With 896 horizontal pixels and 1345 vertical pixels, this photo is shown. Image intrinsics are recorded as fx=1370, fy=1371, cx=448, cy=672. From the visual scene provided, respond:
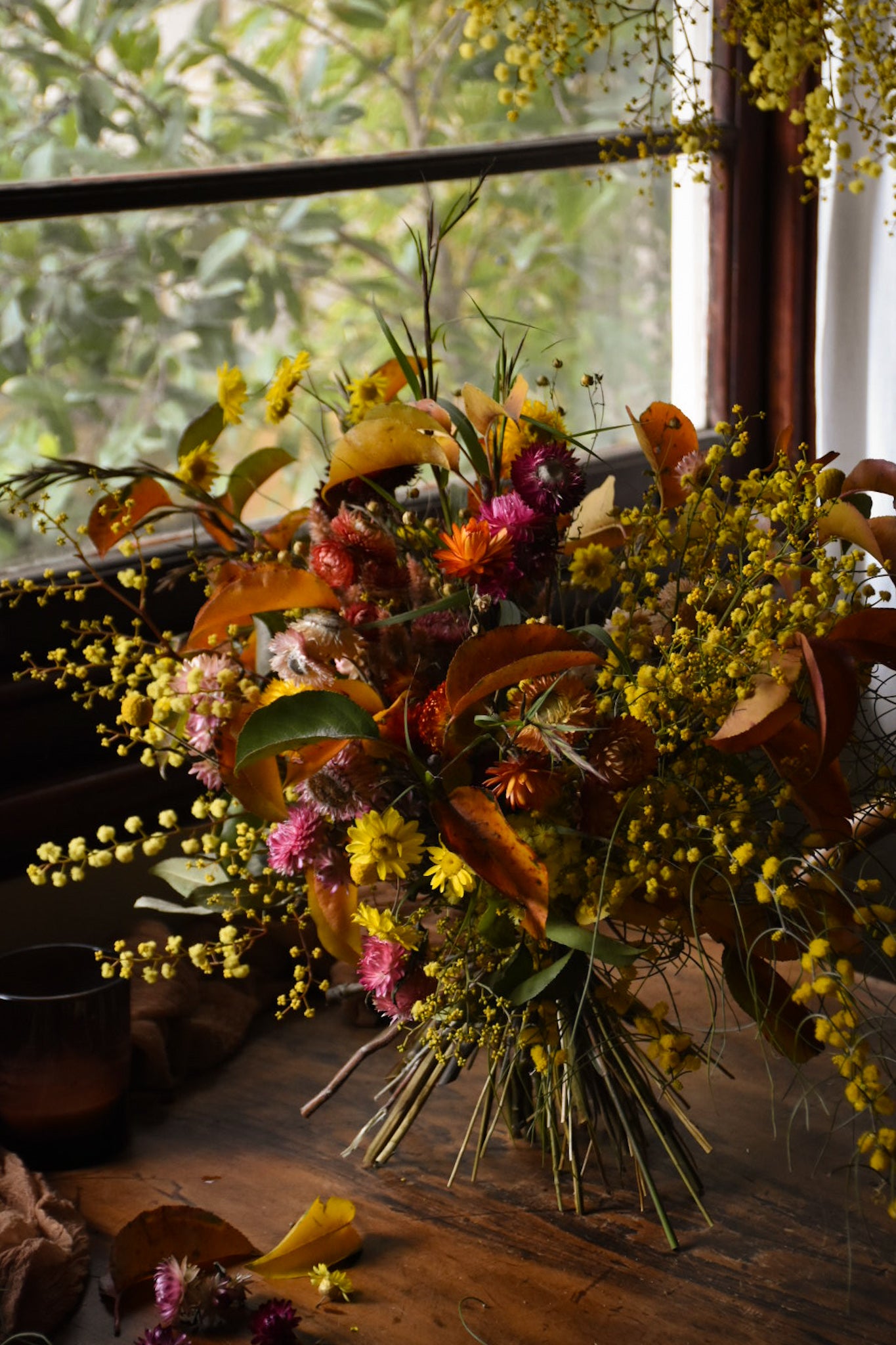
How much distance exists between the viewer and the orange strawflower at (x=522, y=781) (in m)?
0.68

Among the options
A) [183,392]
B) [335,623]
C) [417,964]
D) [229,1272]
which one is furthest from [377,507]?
[183,392]

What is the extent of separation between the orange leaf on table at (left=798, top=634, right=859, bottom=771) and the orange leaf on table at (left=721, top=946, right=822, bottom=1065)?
15 centimetres

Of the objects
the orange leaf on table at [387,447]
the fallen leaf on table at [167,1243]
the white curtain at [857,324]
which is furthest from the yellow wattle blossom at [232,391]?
the white curtain at [857,324]

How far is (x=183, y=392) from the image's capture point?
1.30 meters

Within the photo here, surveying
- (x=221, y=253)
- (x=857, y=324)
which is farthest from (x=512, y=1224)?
(x=857, y=324)

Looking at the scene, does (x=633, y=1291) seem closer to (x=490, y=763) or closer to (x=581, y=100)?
(x=490, y=763)

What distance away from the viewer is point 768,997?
0.75 metres

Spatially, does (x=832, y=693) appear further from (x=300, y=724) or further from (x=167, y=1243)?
(x=167, y=1243)

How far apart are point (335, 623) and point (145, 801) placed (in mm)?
511

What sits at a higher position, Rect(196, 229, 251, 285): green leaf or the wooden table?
Rect(196, 229, 251, 285): green leaf

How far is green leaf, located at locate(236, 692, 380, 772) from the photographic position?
25.3 inches

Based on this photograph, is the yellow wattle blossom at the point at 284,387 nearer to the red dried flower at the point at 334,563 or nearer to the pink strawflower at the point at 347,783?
the red dried flower at the point at 334,563

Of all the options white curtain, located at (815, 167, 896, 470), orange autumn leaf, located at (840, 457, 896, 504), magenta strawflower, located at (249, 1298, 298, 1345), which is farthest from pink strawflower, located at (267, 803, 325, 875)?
white curtain, located at (815, 167, 896, 470)

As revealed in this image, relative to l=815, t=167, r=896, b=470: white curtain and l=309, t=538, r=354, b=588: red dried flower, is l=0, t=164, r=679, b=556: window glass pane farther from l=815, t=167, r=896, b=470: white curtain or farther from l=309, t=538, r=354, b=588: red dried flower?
l=309, t=538, r=354, b=588: red dried flower
